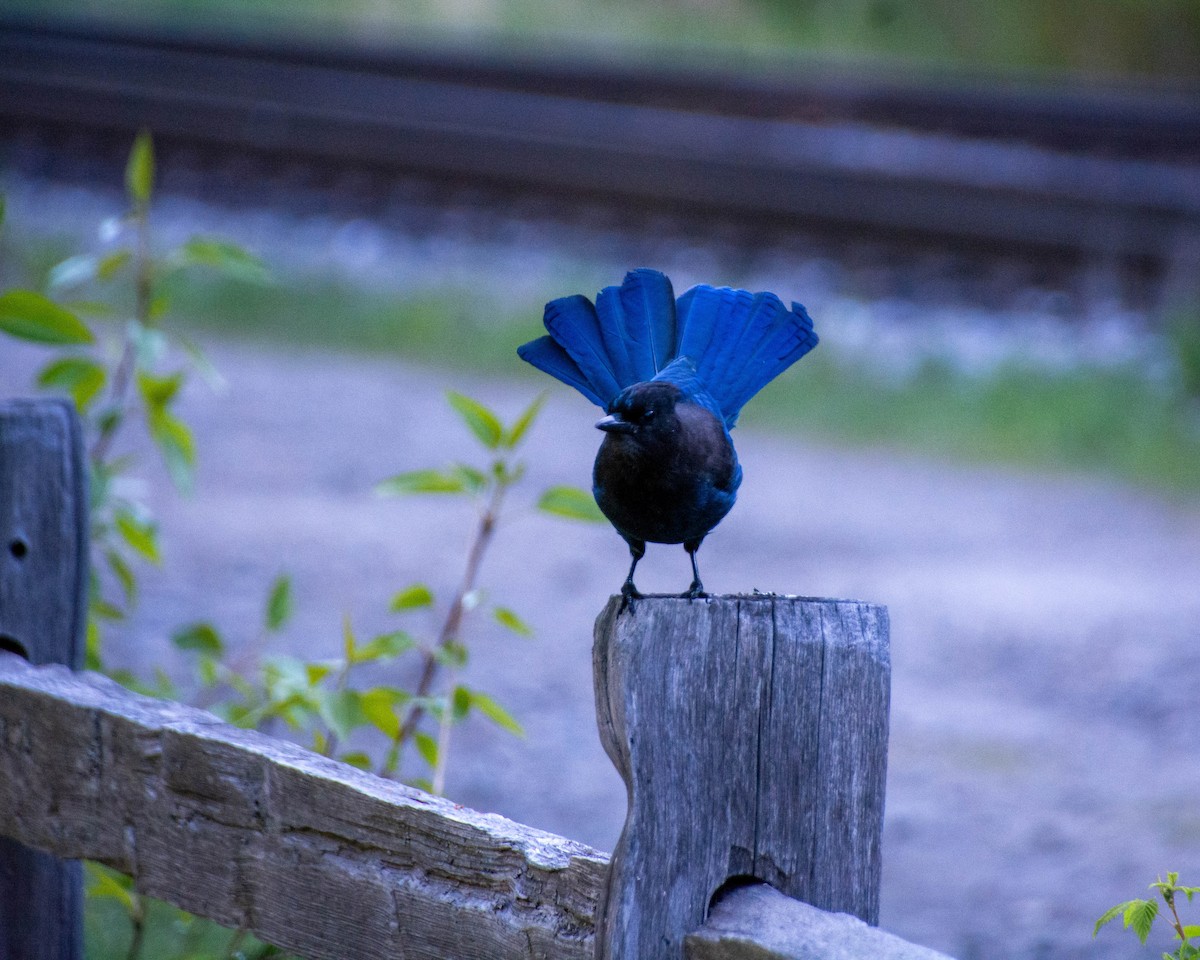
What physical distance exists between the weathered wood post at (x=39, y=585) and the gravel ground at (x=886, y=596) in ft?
3.03

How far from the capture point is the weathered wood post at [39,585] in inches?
79.4

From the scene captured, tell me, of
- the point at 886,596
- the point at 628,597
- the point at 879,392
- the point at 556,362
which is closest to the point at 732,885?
the point at 628,597

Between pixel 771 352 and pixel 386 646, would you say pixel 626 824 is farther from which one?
pixel 386 646

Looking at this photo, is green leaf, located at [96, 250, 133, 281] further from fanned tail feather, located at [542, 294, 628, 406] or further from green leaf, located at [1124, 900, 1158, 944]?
green leaf, located at [1124, 900, 1158, 944]

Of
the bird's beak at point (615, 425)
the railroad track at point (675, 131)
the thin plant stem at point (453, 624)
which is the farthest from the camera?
the railroad track at point (675, 131)

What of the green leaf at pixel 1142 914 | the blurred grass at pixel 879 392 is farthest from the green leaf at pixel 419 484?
the blurred grass at pixel 879 392

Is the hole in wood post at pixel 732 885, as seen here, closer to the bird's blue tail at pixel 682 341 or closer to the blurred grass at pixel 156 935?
the bird's blue tail at pixel 682 341

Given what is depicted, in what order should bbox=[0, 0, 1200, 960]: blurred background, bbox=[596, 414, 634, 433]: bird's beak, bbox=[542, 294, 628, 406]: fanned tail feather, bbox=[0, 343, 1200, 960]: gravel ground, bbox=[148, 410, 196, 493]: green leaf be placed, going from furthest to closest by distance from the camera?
bbox=[0, 0, 1200, 960]: blurred background, bbox=[0, 343, 1200, 960]: gravel ground, bbox=[148, 410, 196, 493]: green leaf, bbox=[542, 294, 628, 406]: fanned tail feather, bbox=[596, 414, 634, 433]: bird's beak

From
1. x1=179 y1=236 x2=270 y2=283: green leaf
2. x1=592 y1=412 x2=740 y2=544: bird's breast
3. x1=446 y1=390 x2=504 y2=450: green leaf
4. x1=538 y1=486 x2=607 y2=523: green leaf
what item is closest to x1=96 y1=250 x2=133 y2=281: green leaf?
x1=179 y1=236 x2=270 y2=283: green leaf

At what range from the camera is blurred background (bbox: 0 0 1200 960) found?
3.87 m

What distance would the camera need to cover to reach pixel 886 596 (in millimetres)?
4910

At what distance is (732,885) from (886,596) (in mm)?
3640

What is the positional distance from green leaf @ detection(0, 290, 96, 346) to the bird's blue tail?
90 cm

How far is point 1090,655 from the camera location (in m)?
4.53
